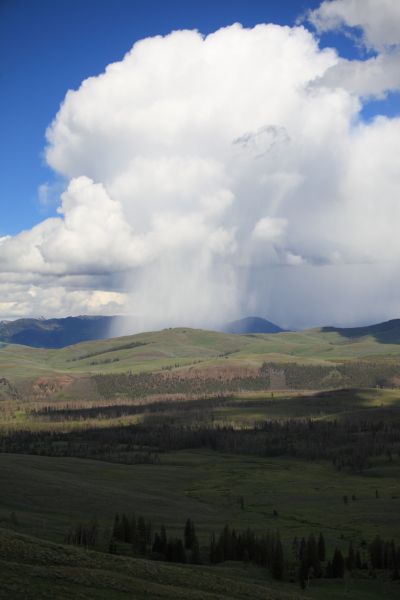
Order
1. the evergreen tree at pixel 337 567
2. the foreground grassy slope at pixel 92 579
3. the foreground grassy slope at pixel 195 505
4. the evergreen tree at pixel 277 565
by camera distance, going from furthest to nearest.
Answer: the foreground grassy slope at pixel 195 505 → the evergreen tree at pixel 337 567 → the evergreen tree at pixel 277 565 → the foreground grassy slope at pixel 92 579

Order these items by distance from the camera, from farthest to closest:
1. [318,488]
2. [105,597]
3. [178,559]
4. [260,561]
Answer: [318,488], [260,561], [178,559], [105,597]

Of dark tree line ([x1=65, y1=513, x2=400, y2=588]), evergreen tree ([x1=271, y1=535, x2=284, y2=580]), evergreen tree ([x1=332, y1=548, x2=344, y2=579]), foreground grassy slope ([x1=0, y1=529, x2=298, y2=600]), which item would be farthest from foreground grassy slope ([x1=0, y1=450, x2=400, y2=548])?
foreground grassy slope ([x1=0, y1=529, x2=298, y2=600])

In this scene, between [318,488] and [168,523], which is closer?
[168,523]

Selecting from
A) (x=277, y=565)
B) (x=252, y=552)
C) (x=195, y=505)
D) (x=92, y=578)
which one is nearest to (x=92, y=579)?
(x=92, y=578)

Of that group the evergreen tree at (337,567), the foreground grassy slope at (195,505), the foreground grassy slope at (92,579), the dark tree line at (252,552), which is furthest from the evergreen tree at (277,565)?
the foreground grassy slope at (195,505)

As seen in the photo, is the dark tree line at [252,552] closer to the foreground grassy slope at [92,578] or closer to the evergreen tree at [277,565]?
the evergreen tree at [277,565]

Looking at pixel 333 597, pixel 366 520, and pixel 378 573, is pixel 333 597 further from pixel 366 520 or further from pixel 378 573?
pixel 366 520

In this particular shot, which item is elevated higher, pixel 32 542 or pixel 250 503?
pixel 32 542

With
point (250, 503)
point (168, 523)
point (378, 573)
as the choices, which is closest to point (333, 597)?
point (378, 573)

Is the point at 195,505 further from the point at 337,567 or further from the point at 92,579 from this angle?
the point at 92,579

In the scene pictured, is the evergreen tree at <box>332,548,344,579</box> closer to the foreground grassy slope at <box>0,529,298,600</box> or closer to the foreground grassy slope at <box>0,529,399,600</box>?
the foreground grassy slope at <box>0,529,399,600</box>

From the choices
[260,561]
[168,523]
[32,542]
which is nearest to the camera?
[32,542]

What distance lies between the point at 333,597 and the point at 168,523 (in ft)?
171

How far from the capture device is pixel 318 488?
19662 centimetres
